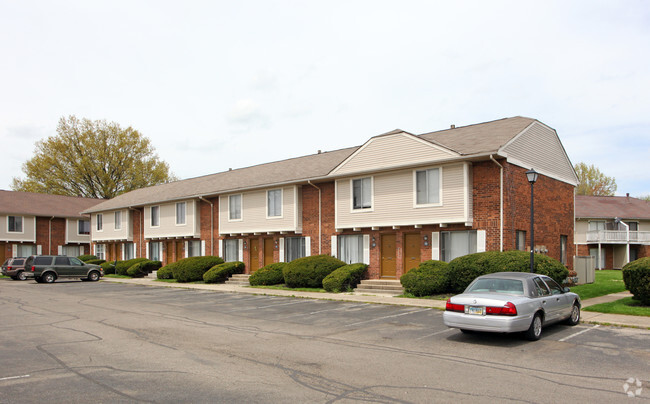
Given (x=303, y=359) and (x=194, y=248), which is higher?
(x=194, y=248)

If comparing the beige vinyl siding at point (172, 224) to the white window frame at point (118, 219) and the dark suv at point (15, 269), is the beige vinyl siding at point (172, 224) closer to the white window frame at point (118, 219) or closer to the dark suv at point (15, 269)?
the white window frame at point (118, 219)

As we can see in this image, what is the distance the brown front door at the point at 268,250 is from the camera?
95.9ft

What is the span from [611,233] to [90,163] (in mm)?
57900

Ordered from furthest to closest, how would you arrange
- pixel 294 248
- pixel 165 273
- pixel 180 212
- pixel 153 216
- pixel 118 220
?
pixel 118 220, pixel 153 216, pixel 180 212, pixel 165 273, pixel 294 248

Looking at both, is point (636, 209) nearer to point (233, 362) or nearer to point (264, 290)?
point (264, 290)

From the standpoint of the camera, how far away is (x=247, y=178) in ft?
106

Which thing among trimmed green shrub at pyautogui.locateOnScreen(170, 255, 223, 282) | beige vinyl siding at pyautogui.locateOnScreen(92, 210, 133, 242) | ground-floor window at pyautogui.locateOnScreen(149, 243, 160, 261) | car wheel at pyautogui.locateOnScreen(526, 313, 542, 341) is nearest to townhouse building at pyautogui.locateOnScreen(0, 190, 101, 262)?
beige vinyl siding at pyautogui.locateOnScreen(92, 210, 133, 242)

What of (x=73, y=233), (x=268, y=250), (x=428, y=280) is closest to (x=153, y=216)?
(x=268, y=250)

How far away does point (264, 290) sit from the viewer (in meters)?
23.3

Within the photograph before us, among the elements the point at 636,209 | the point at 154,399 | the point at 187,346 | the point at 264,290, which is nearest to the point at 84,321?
the point at 187,346

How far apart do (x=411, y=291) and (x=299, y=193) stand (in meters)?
10.3

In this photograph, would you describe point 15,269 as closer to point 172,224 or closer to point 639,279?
point 172,224

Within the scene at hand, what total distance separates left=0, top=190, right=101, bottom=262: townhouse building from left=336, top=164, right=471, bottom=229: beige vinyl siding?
123 feet

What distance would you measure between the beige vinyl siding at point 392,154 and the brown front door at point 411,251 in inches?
129
